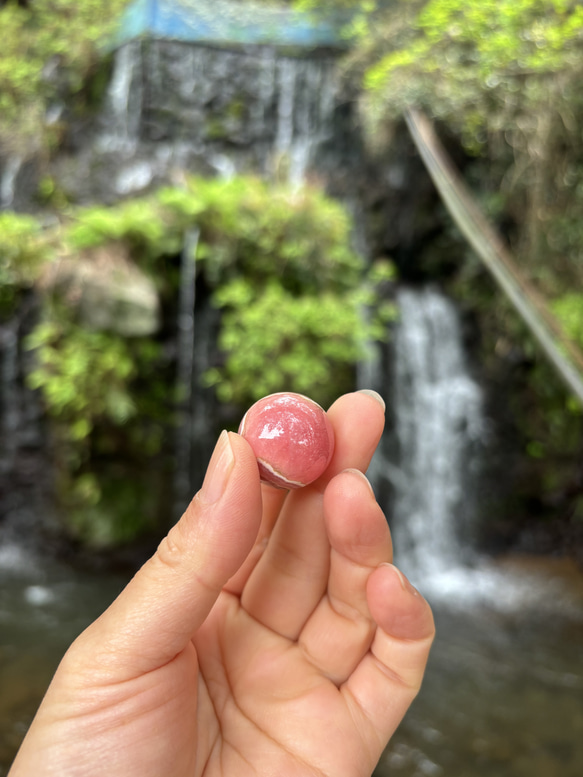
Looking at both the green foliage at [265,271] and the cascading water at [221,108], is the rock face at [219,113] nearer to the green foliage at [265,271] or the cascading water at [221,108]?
the cascading water at [221,108]

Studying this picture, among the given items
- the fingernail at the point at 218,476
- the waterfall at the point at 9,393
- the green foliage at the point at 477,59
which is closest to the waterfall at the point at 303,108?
the green foliage at the point at 477,59

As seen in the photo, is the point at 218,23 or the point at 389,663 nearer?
the point at 389,663

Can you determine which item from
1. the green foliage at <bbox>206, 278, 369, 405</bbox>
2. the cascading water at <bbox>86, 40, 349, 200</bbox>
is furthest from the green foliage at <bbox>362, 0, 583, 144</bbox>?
the green foliage at <bbox>206, 278, 369, 405</bbox>

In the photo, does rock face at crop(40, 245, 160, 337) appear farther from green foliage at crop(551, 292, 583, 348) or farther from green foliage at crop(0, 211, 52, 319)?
green foliage at crop(551, 292, 583, 348)

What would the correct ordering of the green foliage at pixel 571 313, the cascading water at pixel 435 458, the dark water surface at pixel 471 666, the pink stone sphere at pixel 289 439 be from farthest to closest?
the cascading water at pixel 435 458, the green foliage at pixel 571 313, the dark water surface at pixel 471 666, the pink stone sphere at pixel 289 439

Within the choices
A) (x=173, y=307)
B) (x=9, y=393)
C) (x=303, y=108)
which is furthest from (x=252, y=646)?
(x=303, y=108)

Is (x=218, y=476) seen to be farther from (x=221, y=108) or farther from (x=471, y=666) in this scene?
(x=221, y=108)
